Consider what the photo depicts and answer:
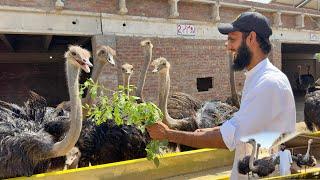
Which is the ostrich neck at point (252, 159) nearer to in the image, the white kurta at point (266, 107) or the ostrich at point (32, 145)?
the white kurta at point (266, 107)

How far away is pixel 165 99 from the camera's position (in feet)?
16.6

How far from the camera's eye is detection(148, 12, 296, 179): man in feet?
5.67

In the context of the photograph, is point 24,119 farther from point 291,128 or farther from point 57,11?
point 291,128

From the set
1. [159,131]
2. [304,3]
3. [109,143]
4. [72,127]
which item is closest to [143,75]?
[109,143]

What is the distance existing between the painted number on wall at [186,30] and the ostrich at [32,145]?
4.47m

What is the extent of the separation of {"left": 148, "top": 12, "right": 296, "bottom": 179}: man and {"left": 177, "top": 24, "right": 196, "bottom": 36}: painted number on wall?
6160 millimetres

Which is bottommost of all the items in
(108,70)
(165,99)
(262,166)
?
(262,166)

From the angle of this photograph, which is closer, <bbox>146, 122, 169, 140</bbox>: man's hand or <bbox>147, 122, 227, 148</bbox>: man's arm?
<bbox>147, 122, 227, 148</bbox>: man's arm

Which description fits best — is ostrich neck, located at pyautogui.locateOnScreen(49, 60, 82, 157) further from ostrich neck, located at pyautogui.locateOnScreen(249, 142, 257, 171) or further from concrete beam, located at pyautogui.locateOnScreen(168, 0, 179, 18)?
concrete beam, located at pyautogui.locateOnScreen(168, 0, 179, 18)

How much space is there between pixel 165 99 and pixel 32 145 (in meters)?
1.84

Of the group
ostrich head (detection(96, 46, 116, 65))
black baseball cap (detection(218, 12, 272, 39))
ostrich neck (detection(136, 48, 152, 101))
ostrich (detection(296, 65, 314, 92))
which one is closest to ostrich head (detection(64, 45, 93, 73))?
ostrich head (detection(96, 46, 116, 65))

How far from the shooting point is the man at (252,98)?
1.73 metres

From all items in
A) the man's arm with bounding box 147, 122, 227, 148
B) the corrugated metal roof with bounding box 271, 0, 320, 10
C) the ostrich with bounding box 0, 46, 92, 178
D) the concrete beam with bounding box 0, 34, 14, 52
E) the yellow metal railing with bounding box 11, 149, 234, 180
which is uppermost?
the corrugated metal roof with bounding box 271, 0, 320, 10

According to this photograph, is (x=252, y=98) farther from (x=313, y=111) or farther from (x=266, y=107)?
(x=313, y=111)
